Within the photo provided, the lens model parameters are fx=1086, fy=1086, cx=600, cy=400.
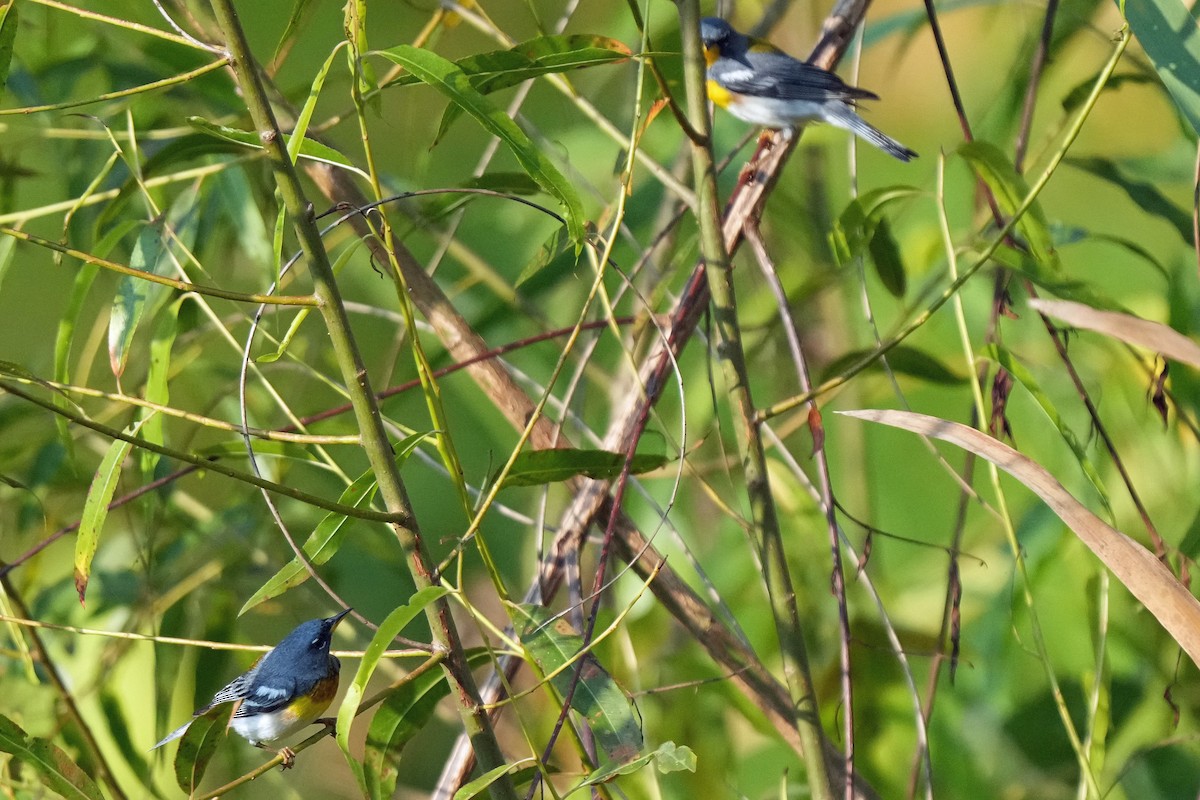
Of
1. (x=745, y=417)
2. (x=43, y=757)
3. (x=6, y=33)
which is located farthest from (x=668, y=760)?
Answer: (x=6, y=33)

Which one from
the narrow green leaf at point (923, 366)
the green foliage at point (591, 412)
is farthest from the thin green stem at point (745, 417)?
the narrow green leaf at point (923, 366)

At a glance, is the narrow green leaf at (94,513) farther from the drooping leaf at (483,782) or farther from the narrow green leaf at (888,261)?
the narrow green leaf at (888,261)

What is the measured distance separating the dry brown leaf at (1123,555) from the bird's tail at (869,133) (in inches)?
16.2

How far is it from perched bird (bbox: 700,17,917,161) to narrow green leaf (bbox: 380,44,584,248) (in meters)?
0.25

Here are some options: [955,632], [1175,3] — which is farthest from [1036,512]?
[1175,3]

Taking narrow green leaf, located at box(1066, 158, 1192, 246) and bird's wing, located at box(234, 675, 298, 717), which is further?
bird's wing, located at box(234, 675, 298, 717)

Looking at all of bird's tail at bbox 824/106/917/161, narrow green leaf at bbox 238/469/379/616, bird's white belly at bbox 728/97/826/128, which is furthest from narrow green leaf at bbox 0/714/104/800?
bird's tail at bbox 824/106/917/161

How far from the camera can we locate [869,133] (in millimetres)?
877

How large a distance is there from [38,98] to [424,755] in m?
0.84

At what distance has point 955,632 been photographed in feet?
1.77

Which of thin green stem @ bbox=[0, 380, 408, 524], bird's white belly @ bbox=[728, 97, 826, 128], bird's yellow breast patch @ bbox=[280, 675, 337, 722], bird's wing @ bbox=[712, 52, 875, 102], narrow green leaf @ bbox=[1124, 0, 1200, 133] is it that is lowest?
bird's yellow breast patch @ bbox=[280, 675, 337, 722]

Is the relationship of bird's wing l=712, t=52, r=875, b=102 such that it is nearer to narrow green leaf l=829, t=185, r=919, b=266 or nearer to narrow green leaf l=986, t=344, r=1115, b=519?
narrow green leaf l=829, t=185, r=919, b=266

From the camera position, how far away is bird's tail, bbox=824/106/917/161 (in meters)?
0.81

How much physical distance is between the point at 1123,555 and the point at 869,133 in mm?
545
